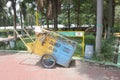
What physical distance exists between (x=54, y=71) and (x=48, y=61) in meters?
0.61

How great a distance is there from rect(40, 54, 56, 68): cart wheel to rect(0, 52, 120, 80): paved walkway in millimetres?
196

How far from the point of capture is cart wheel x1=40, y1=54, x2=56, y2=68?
9.45 m

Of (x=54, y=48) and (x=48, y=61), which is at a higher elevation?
(x=54, y=48)

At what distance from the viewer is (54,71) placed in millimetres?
9070

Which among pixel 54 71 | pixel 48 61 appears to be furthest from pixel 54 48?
pixel 54 71

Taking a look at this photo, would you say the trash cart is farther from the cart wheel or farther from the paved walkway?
the paved walkway

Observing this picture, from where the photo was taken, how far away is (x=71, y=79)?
26.2 ft

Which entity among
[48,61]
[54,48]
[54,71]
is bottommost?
[54,71]

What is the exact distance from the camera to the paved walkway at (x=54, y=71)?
27.0ft

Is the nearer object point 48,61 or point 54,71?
point 54,71

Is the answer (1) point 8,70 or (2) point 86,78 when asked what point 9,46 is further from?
(2) point 86,78

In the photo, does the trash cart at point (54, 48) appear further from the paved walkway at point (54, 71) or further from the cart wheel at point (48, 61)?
the paved walkway at point (54, 71)

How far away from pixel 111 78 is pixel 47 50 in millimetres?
2783

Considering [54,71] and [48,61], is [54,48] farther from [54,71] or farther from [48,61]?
[54,71]
